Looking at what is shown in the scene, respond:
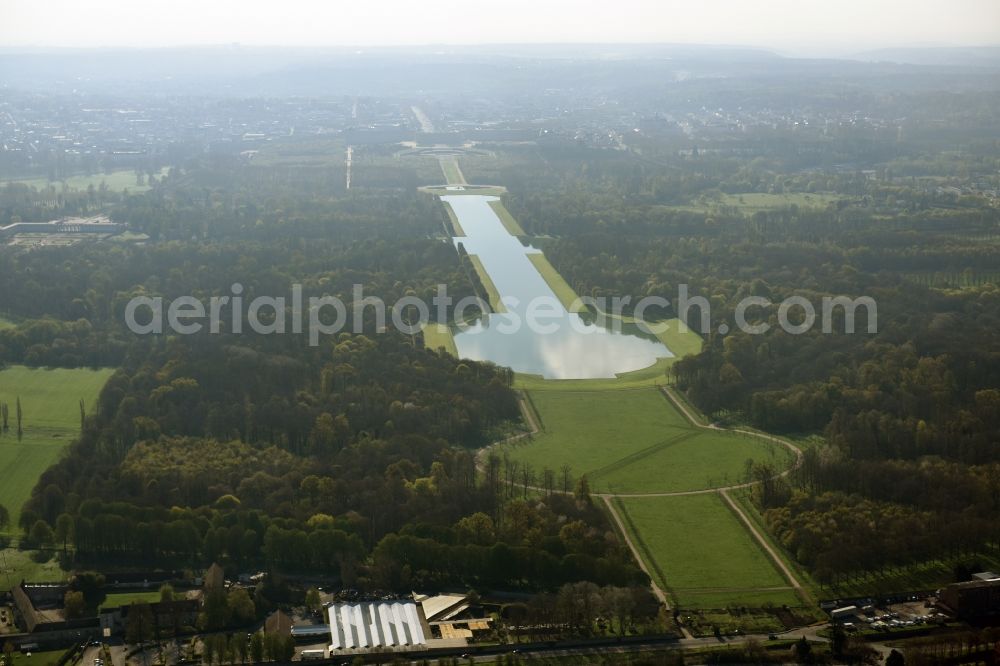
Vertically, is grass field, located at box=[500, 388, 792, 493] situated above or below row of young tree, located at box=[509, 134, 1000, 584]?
below

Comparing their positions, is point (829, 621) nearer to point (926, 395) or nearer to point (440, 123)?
point (926, 395)

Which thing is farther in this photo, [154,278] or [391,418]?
[154,278]

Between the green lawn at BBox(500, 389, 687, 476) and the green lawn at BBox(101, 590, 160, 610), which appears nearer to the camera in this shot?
the green lawn at BBox(101, 590, 160, 610)

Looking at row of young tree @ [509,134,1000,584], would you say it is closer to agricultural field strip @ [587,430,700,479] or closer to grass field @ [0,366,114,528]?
agricultural field strip @ [587,430,700,479]

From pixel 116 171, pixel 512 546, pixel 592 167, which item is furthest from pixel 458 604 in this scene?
pixel 116 171

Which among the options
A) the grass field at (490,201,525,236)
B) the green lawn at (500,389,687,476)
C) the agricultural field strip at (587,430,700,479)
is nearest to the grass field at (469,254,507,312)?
the grass field at (490,201,525,236)

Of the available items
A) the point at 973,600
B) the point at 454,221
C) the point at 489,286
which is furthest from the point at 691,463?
the point at 454,221

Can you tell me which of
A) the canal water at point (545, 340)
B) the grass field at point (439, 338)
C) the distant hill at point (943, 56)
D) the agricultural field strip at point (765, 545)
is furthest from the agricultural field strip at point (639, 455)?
the distant hill at point (943, 56)

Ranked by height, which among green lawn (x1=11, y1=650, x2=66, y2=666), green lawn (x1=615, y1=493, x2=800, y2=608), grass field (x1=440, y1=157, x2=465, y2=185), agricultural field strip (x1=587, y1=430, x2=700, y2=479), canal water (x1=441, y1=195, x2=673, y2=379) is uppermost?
grass field (x1=440, y1=157, x2=465, y2=185)
